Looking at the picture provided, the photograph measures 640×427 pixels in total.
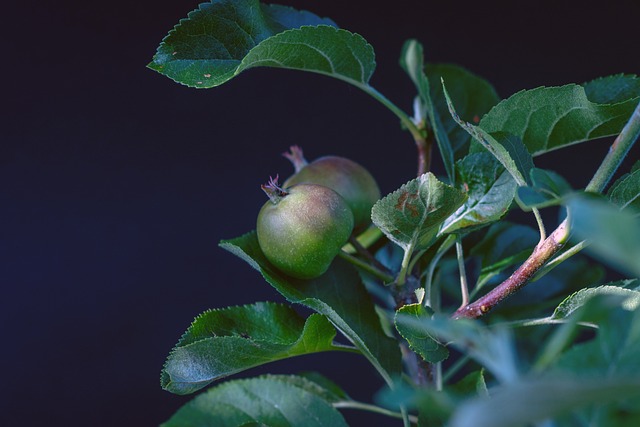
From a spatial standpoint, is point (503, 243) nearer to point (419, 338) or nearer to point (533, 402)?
point (419, 338)

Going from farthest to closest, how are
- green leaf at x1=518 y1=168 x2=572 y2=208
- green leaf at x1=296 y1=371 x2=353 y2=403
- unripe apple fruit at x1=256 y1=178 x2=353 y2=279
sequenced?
green leaf at x1=296 y1=371 x2=353 y2=403 < unripe apple fruit at x1=256 y1=178 x2=353 y2=279 < green leaf at x1=518 y1=168 x2=572 y2=208

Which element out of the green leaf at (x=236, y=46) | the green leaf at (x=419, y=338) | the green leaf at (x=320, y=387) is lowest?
the green leaf at (x=320, y=387)

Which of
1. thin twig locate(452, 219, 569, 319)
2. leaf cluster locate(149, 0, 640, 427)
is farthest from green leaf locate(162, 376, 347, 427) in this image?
thin twig locate(452, 219, 569, 319)

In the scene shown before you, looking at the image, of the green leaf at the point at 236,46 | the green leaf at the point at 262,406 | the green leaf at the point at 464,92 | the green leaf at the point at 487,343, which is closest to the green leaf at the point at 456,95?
the green leaf at the point at 464,92

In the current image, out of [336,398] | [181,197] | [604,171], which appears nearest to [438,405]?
[604,171]

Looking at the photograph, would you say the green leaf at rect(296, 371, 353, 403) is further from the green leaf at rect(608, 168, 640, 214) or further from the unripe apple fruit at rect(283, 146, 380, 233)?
the green leaf at rect(608, 168, 640, 214)

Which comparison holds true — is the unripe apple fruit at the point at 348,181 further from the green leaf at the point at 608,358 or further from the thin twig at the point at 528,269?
the green leaf at the point at 608,358
